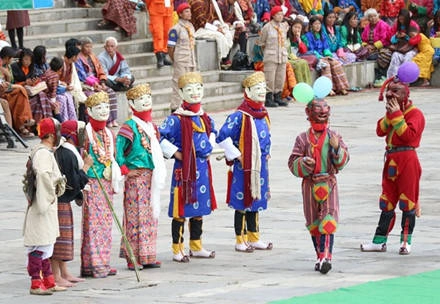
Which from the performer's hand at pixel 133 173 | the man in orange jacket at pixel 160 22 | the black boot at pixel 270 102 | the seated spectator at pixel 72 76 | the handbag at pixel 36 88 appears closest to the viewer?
the performer's hand at pixel 133 173

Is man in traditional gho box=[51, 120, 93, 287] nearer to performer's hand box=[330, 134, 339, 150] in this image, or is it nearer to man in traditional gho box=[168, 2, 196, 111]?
performer's hand box=[330, 134, 339, 150]

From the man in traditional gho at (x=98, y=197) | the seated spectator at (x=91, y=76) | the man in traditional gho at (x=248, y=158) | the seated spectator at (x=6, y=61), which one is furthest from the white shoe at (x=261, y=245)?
the seated spectator at (x=91, y=76)

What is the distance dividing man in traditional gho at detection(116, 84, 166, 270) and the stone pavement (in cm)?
22

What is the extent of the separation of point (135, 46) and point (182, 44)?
2252 mm

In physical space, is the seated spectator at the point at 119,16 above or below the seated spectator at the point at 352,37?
above

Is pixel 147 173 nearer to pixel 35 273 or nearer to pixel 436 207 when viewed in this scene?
pixel 35 273

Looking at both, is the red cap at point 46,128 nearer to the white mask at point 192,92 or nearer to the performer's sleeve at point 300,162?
the white mask at point 192,92

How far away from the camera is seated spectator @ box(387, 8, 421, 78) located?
94.7 ft

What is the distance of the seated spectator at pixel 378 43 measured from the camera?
29734 millimetres

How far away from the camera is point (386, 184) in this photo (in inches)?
519

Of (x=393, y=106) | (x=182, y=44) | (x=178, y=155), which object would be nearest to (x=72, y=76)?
(x=182, y=44)

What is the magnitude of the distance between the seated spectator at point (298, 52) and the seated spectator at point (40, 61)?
6.68 m

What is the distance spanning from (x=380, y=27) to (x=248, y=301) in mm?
19699

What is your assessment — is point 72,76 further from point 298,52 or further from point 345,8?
point 345,8
